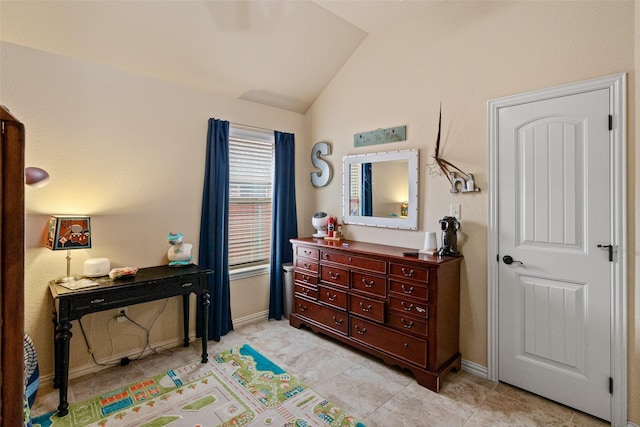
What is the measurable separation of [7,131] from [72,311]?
188cm

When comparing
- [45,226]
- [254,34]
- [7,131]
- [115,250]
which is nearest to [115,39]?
[254,34]

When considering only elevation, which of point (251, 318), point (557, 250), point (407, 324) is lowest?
point (251, 318)

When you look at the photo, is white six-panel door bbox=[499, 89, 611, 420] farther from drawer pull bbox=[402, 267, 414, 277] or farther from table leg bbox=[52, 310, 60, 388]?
table leg bbox=[52, 310, 60, 388]

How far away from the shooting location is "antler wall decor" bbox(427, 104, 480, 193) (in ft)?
8.43

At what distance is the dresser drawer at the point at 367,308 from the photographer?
2.70 m

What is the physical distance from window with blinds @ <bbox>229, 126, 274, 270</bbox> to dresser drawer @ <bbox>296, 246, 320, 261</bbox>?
0.56 m

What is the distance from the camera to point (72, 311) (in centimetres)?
215

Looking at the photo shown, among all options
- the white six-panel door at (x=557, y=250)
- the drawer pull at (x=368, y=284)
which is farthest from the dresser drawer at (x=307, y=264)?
the white six-panel door at (x=557, y=250)

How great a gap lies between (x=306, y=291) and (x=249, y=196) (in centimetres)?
126

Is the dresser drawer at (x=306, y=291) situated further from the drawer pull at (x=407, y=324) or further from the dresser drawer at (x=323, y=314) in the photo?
the drawer pull at (x=407, y=324)

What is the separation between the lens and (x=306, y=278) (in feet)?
11.0

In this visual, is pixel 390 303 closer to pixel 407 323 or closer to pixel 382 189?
pixel 407 323

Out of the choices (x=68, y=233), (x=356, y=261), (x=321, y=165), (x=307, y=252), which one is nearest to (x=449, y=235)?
(x=356, y=261)

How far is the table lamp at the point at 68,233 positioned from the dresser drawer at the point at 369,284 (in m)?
2.12
